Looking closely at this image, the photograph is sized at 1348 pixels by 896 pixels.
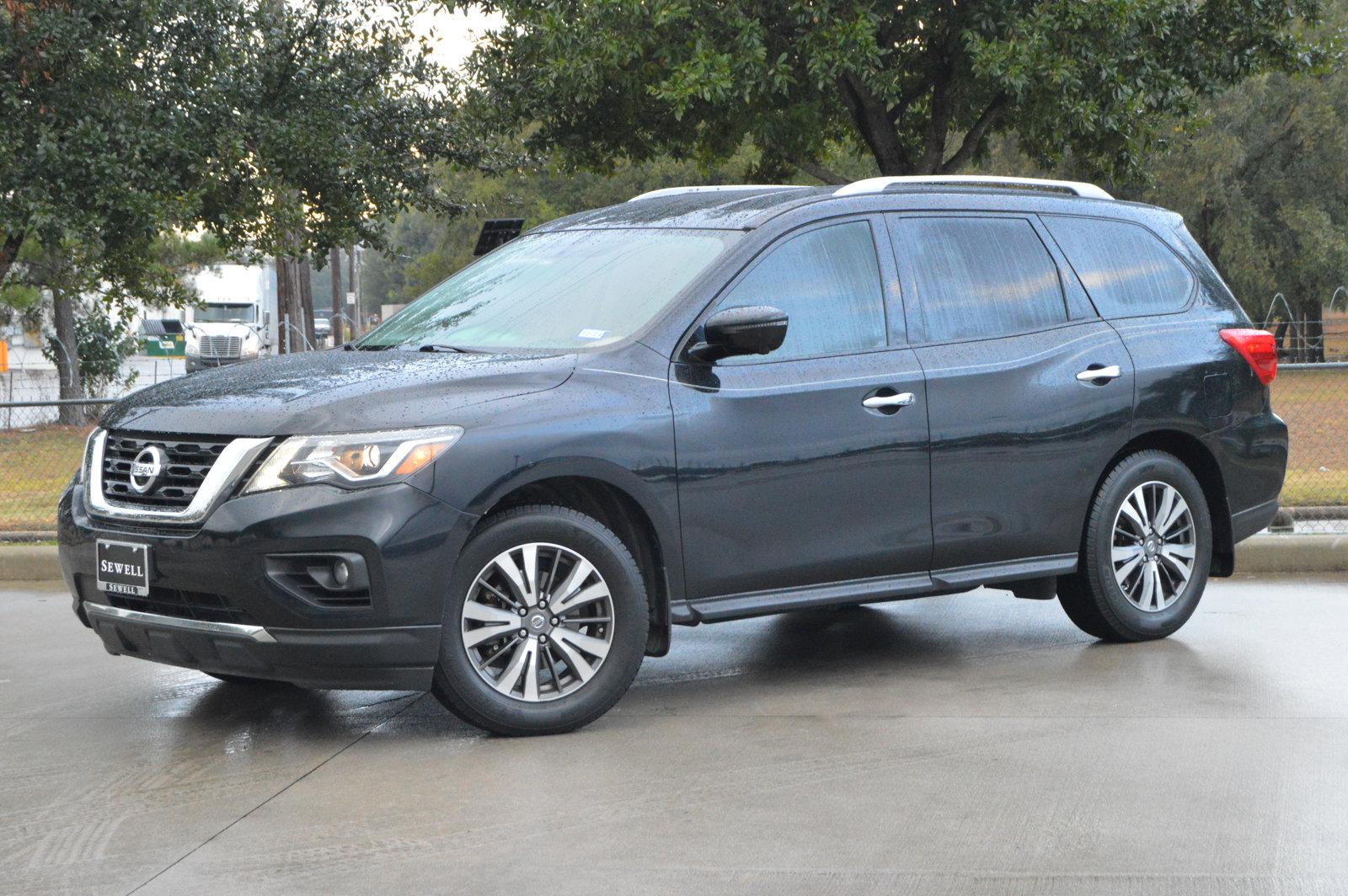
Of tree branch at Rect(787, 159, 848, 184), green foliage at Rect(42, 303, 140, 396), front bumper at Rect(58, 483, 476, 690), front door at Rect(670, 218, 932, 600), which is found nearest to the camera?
front bumper at Rect(58, 483, 476, 690)

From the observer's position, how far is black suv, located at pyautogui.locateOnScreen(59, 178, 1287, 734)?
5.54 m

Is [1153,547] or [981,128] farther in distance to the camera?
[981,128]

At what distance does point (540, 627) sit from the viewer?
5.82 metres

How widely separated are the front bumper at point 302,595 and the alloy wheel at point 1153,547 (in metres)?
3.22

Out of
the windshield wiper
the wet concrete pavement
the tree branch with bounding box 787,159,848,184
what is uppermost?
the tree branch with bounding box 787,159,848,184

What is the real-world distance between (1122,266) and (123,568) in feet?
14.7

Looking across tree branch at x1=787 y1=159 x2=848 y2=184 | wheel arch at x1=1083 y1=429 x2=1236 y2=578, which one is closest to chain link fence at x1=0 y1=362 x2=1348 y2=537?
wheel arch at x1=1083 y1=429 x2=1236 y2=578

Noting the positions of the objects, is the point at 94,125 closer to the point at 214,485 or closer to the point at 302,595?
the point at 214,485

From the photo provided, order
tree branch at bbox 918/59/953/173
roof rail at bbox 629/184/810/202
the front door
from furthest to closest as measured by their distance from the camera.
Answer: tree branch at bbox 918/59/953/173
roof rail at bbox 629/184/810/202
the front door

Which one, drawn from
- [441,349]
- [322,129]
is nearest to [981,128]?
[322,129]

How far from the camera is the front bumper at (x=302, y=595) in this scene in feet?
17.9

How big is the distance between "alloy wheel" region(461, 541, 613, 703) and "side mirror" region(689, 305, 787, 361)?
3.03 ft

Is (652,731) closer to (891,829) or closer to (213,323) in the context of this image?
(891,829)

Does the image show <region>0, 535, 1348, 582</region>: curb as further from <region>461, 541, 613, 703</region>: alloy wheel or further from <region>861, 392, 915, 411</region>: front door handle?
<region>461, 541, 613, 703</region>: alloy wheel
